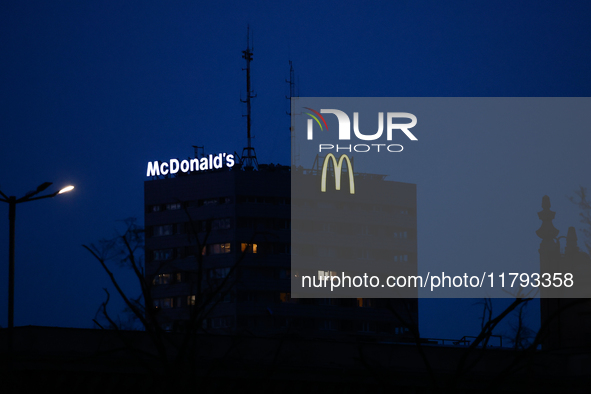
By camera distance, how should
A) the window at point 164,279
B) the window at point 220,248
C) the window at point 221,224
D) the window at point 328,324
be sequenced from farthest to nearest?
the window at point 164,279 → the window at point 221,224 → the window at point 220,248 → the window at point 328,324

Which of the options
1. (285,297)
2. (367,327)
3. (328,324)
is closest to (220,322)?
(285,297)

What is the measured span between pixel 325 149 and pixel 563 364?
311ft

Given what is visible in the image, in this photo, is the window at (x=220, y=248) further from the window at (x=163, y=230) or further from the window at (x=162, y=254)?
the window at (x=163, y=230)

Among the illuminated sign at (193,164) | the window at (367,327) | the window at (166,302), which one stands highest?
the illuminated sign at (193,164)

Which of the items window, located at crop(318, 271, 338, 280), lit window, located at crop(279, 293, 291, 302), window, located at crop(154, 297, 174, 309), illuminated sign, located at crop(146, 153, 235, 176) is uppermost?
illuminated sign, located at crop(146, 153, 235, 176)

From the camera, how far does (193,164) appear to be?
119m

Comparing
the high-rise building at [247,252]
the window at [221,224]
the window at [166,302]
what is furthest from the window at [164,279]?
the window at [221,224]

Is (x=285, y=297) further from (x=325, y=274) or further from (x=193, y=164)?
(x=193, y=164)

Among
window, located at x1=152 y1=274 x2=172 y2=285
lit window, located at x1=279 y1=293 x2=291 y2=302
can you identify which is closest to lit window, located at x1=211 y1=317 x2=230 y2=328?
lit window, located at x1=279 y1=293 x2=291 y2=302

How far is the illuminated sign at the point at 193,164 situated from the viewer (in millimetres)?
117312

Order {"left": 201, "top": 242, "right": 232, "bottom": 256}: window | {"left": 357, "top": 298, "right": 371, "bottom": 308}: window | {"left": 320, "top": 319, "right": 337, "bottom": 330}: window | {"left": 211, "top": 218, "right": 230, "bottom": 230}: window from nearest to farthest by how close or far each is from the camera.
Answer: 1. {"left": 320, "top": 319, "right": 337, "bottom": 330}: window
2. {"left": 201, "top": 242, "right": 232, "bottom": 256}: window
3. {"left": 211, "top": 218, "right": 230, "bottom": 230}: window
4. {"left": 357, "top": 298, "right": 371, "bottom": 308}: window

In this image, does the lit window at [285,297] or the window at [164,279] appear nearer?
the lit window at [285,297]

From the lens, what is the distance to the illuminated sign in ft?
385

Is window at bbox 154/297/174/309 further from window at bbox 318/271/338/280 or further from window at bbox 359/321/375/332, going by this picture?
window at bbox 359/321/375/332
